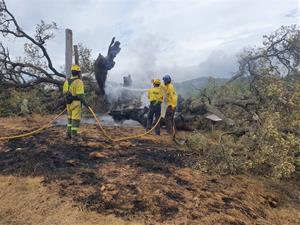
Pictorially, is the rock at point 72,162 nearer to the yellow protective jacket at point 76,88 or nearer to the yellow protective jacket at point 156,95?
the yellow protective jacket at point 76,88

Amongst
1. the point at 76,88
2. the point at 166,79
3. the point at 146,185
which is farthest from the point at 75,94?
the point at 146,185

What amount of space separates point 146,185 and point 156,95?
165 inches

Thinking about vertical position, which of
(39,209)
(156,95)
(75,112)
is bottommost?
(39,209)

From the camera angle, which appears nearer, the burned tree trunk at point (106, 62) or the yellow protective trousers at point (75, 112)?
the yellow protective trousers at point (75, 112)

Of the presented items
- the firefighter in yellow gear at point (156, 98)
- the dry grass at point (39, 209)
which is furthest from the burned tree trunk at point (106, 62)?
the dry grass at point (39, 209)

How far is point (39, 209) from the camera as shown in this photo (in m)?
4.38

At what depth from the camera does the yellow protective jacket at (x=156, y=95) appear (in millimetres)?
8883

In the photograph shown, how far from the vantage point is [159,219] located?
4109 mm

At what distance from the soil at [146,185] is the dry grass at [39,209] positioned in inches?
4.3

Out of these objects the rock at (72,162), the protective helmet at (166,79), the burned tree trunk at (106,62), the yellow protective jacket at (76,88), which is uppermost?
the burned tree trunk at (106,62)

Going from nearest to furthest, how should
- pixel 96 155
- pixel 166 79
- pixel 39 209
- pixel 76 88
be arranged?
pixel 39 209
pixel 96 155
pixel 76 88
pixel 166 79

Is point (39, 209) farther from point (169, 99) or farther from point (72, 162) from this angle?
point (169, 99)

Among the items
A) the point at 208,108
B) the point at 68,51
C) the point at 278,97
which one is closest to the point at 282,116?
the point at 278,97

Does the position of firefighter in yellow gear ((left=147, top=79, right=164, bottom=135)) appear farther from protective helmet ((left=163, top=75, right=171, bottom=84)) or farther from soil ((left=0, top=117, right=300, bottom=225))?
soil ((left=0, top=117, right=300, bottom=225))
